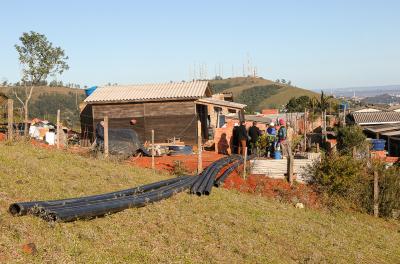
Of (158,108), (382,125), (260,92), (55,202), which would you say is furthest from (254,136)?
(260,92)

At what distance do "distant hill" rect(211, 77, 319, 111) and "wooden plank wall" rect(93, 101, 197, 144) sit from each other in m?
105

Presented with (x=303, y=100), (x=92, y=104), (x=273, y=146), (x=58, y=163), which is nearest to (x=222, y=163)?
(x=273, y=146)

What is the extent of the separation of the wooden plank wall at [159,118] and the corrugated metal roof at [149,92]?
17.3 inches

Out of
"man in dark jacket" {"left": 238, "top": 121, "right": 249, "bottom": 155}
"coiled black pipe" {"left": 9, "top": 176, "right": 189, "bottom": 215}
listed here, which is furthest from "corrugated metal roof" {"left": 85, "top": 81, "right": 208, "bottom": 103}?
"coiled black pipe" {"left": 9, "top": 176, "right": 189, "bottom": 215}

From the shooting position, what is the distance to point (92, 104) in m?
28.4

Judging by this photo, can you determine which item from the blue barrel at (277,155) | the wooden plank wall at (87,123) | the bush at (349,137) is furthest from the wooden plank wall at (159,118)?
the bush at (349,137)

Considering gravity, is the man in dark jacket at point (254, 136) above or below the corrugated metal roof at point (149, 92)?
below

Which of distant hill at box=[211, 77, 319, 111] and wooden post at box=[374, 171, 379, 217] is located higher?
distant hill at box=[211, 77, 319, 111]

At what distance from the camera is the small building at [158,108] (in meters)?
27.1

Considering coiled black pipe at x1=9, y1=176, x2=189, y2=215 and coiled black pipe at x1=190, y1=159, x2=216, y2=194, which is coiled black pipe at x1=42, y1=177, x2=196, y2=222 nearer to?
coiled black pipe at x1=9, y1=176, x2=189, y2=215

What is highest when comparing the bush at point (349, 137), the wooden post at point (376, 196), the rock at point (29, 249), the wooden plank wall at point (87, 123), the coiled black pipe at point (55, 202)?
the wooden plank wall at point (87, 123)

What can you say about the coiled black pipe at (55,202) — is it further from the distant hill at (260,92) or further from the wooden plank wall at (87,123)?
the distant hill at (260,92)

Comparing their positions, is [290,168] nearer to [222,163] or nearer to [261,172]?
[261,172]

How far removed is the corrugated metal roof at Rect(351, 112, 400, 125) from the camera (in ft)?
155
